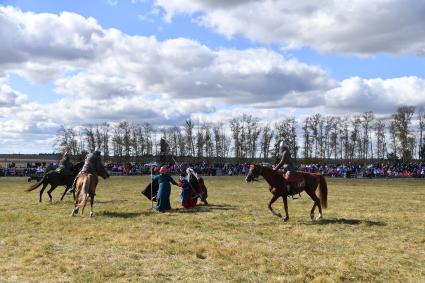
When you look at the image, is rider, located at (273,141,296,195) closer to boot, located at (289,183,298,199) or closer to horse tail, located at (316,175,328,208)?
boot, located at (289,183,298,199)

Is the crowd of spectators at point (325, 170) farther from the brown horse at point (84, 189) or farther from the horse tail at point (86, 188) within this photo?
the horse tail at point (86, 188)

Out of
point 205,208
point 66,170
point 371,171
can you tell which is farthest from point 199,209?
point 371,171

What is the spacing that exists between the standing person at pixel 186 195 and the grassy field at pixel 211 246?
1383mm

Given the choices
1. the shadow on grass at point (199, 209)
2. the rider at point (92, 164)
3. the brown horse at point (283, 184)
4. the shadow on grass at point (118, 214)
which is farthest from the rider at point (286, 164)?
the rider at point (92, 164)

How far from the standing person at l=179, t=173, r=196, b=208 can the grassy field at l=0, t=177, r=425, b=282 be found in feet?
4.54

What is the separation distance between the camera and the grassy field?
818 centimetres

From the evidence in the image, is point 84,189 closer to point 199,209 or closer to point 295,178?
point 199,209

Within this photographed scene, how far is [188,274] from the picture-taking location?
8156mm

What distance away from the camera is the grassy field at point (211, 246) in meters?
8.18

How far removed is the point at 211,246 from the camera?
10.4 m

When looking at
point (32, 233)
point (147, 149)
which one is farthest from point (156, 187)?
point (147, 149)

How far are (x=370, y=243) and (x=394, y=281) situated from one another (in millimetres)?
3286

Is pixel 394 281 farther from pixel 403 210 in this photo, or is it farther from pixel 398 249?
pixel 403 210

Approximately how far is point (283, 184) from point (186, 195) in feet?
15.0
